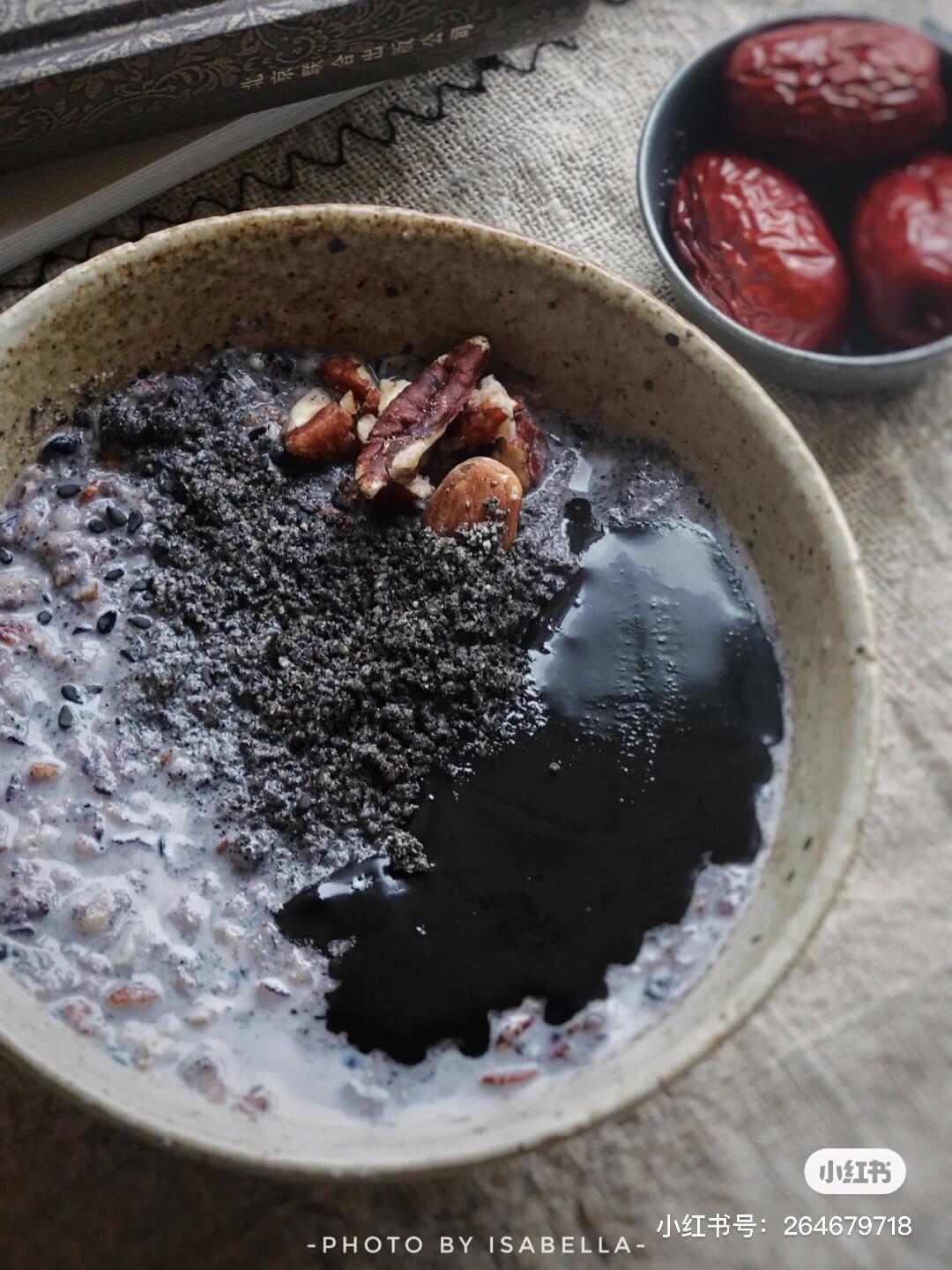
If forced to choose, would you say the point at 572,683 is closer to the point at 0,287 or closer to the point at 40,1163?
the point at 40,1163

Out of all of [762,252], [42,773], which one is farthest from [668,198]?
[42,773]

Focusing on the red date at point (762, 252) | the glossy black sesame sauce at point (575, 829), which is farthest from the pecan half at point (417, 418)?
the red date at point (762, 252)

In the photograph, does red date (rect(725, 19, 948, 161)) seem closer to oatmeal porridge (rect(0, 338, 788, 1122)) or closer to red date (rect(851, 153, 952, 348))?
red date (rect(851, 153, 952, 348))

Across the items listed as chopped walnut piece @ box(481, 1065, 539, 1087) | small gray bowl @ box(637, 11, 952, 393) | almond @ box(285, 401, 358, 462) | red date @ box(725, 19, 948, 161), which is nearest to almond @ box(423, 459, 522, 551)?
almond @ box(285, 401, 358, 462)

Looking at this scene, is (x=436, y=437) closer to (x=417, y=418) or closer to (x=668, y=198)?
(x=417, y=418)

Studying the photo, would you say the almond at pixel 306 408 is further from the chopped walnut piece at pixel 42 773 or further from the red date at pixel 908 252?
the red date at pixel 908 252

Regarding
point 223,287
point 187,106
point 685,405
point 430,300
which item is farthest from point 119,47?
point 685,405
